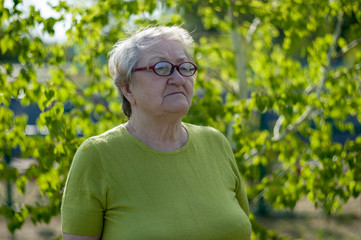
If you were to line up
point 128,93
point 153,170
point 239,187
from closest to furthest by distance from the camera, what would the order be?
point 153,170 < point 128,93 < point 239,187

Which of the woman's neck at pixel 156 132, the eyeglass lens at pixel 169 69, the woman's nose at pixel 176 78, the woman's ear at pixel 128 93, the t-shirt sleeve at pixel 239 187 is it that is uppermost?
the eyeglass lens at pixel 169 69

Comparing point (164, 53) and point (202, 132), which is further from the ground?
point (164, 53)

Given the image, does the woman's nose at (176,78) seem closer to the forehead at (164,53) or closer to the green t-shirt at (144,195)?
the forehead at (164,53)

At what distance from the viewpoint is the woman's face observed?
177cm

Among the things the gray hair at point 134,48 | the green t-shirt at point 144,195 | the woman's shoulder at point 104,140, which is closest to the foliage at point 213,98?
Result: the gray hair at point 134,48

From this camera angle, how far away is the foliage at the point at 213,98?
2.59 metres

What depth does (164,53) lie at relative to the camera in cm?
180

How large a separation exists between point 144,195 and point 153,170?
0.38 feet

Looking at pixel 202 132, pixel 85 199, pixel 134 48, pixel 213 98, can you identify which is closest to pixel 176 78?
pixel 134 48

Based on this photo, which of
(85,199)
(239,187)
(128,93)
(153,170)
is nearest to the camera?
(85,199)

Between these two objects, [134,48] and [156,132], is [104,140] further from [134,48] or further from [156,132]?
[134,48]

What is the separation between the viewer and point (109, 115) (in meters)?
3.10

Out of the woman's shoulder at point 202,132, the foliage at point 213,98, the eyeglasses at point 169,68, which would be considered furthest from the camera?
the foliage at point 213,98

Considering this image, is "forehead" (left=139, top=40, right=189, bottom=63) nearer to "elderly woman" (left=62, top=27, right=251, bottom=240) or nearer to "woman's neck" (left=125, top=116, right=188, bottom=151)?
"elderly woman" (left=62, top=27, right=251, bottom=240)
